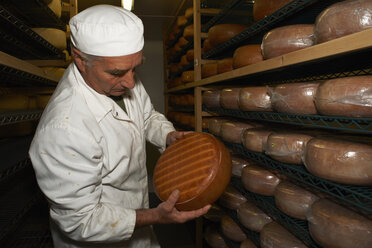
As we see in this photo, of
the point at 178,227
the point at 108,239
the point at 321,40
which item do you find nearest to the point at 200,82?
the point at 321,40

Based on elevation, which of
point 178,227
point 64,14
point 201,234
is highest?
point 64,14

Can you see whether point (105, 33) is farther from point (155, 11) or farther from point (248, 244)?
point (155, 11)

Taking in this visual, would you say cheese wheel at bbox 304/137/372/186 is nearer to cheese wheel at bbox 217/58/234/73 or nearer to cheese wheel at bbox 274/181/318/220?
cheese wheel at bbox 274/181/318/220

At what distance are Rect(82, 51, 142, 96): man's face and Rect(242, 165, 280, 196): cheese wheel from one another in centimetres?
87

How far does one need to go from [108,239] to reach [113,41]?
0.76m

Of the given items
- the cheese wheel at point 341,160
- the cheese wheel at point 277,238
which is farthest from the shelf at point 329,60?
the cheese wheel at point 277,238

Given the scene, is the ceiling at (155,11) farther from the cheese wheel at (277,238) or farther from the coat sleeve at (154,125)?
the cheese wheel at (277,238)

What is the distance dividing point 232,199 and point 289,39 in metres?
1.11

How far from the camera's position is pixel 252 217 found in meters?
1.52

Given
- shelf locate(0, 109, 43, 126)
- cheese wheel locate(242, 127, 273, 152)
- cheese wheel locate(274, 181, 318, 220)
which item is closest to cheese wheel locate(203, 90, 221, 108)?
cheese wheel locate(242, 127, 273, 152)

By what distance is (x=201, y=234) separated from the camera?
2533 millimetres

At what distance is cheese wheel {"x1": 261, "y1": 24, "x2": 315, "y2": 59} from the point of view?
3.67ft

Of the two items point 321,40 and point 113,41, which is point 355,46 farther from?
point 113,41

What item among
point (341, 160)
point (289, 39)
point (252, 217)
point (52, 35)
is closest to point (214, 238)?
point (252, 217)
